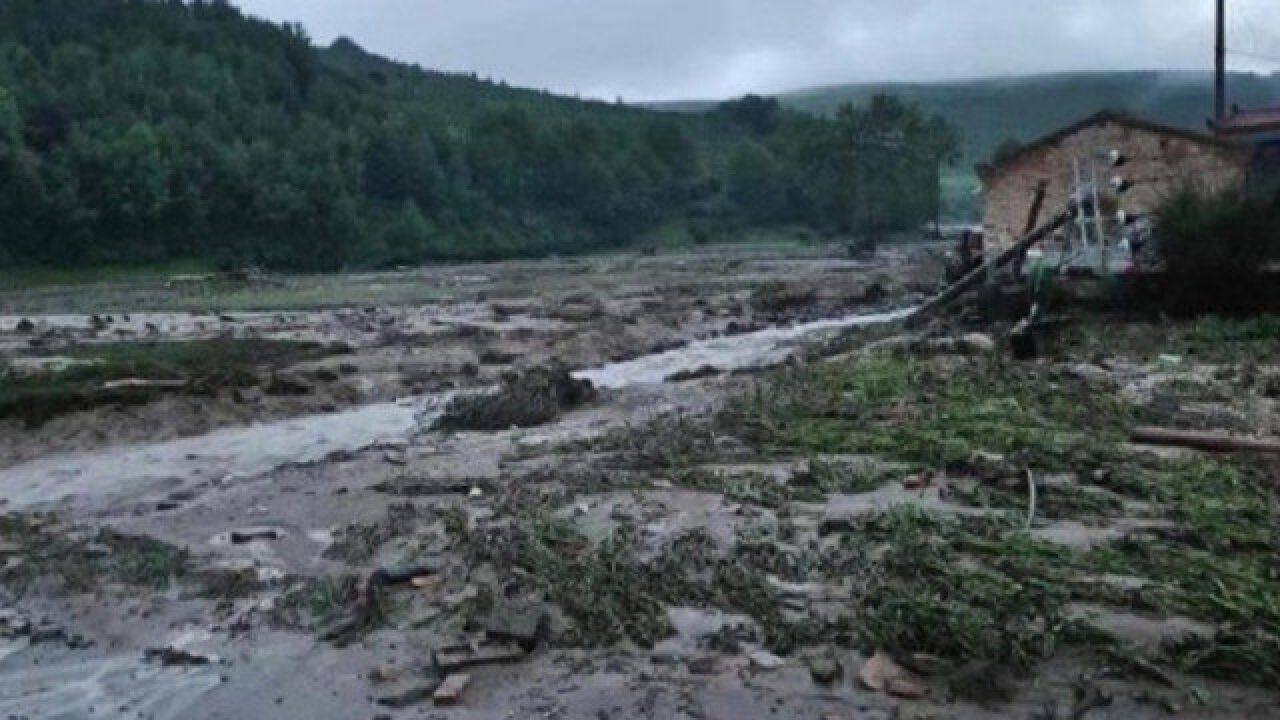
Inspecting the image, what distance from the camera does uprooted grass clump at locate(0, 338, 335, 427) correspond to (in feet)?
60.4

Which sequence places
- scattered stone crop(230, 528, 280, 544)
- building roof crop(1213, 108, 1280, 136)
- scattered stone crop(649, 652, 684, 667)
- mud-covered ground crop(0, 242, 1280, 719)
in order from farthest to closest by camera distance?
1. building roof crop(1213, 108, 1280, 136)
2. scattered stone crop(230, 528, 280, 544)
3. scattered stone crop(649, 652, 684, 667)
4. mud-covered ground crop(0, 242, 1280, 719)

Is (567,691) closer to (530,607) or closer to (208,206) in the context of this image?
(530,607)

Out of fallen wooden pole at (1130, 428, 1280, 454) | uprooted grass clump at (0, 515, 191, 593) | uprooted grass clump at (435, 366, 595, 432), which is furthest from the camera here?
uprooted grass clump at (435, 366, 595, 432)

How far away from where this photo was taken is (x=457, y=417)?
1764 centimetres

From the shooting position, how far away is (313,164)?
8812cm

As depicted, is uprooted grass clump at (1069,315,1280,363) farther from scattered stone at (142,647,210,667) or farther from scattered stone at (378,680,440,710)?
scattered stone at (142,647,210,667)

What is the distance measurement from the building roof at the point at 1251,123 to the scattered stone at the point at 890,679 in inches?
1122

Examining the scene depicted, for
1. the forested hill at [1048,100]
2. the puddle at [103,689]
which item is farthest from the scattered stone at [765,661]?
the forested hill at [1048,100]

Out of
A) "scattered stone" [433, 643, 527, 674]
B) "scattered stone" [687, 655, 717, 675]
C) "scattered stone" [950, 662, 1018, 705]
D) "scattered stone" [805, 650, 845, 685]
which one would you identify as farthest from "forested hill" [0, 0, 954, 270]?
"scattered stone" [950, 662, 1018, 705]

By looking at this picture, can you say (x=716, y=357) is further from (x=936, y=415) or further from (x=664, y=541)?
(x=664, y=541)

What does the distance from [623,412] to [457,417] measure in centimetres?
240

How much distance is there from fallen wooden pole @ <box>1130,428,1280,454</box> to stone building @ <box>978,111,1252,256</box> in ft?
45.3

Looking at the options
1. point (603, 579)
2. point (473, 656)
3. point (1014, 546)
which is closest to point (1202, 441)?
point (1014, 546)

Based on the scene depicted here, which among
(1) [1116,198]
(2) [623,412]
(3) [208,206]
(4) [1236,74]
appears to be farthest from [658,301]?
(4) [1236,74]
